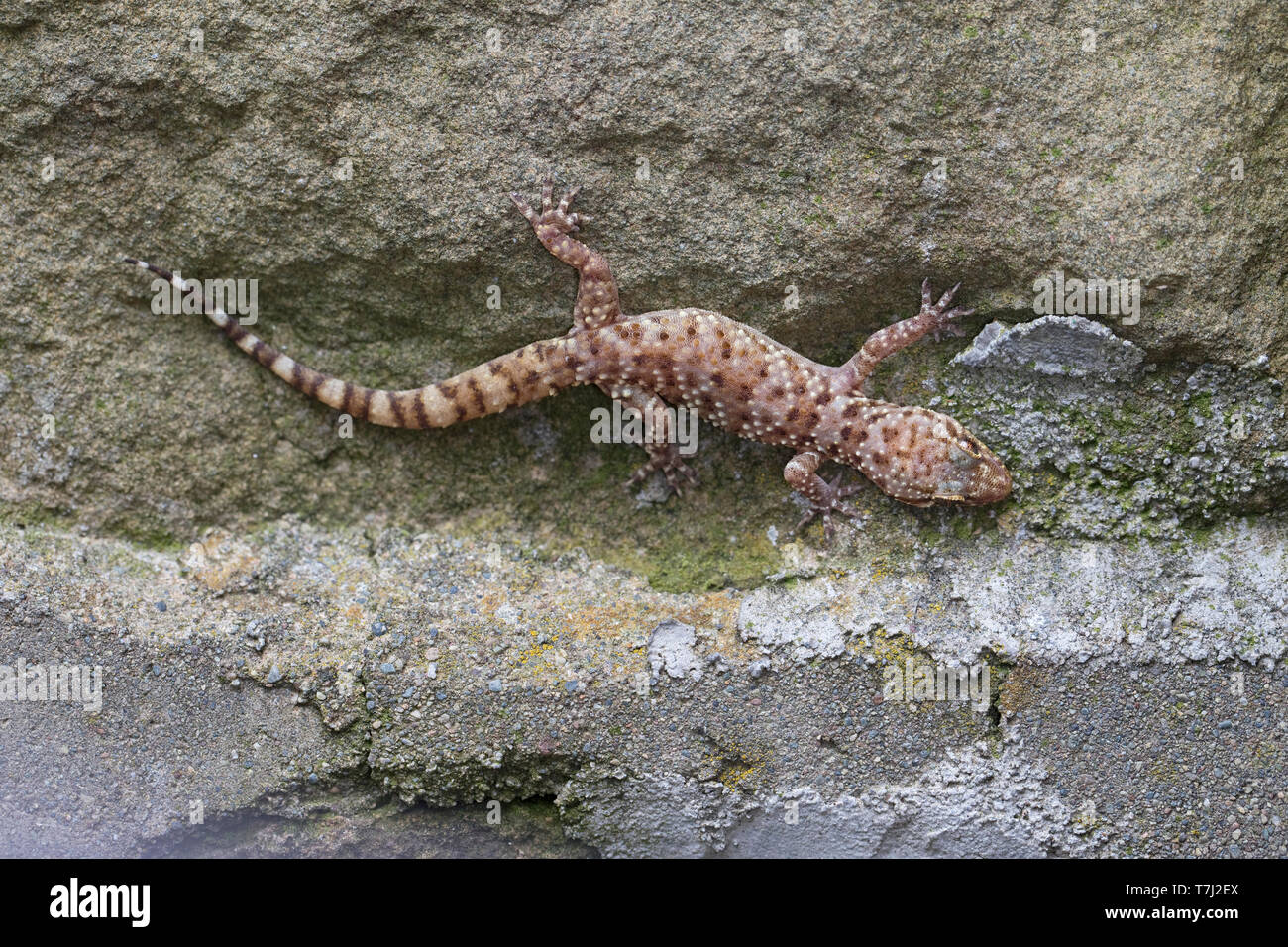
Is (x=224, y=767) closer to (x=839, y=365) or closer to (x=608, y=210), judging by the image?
(x=608, y=210)

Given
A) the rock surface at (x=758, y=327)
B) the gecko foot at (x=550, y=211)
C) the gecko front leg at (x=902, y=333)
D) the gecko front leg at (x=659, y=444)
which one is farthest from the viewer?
the gecko front leg at (x=659, y=444)

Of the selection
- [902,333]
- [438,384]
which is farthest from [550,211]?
[902,333]

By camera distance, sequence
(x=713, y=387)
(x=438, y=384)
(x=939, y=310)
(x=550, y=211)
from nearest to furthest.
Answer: (x=550, y=211) → (x=939, y=310) → (x=713, y=387) → (x=438, y=384)

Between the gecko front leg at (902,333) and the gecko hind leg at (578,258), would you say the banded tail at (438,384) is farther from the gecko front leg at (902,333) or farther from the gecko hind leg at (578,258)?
the gecko front leg at (902,333)

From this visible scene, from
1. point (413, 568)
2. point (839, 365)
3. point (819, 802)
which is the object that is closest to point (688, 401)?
point (839, 365)

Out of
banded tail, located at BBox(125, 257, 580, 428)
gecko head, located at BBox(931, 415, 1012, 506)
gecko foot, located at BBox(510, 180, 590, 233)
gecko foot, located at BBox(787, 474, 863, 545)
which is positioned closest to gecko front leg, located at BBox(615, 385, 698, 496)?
banded tail, located at BBox(125, 257, 580, 428)

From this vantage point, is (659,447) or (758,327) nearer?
(758,327)

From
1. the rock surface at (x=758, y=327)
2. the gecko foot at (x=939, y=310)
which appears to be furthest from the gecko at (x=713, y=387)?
the rock surface at (x=758, y=327)

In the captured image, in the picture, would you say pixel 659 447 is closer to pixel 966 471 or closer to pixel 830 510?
pixel 830 510
